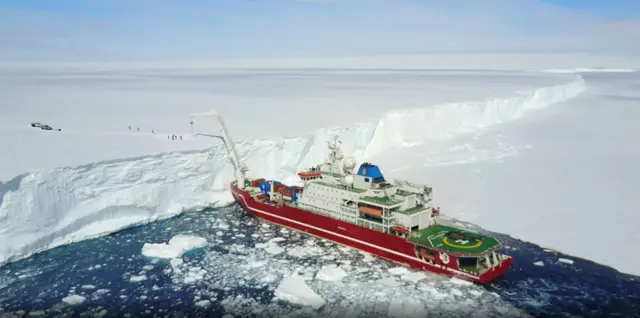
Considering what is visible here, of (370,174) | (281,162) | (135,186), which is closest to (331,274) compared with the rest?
(370,174)

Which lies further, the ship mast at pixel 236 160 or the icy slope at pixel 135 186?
the ship mast at pixel 236 160

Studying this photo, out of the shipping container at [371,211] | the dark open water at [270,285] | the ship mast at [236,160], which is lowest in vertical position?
the dark open water at [270,285]

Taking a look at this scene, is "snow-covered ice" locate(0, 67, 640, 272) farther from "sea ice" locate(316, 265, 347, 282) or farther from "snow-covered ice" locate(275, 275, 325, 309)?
"snow-covered ice" locate(275, 275, 325, 309)

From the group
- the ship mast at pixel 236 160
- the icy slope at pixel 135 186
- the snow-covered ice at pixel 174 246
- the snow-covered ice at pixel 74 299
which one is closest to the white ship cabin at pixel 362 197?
the ship mast at pixel 236 160

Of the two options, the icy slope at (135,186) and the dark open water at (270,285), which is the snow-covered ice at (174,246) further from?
the icy slope at (135,186)

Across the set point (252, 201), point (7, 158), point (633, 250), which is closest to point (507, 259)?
point (633, 250)

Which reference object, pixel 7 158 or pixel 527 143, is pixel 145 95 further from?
pixel 527 143
